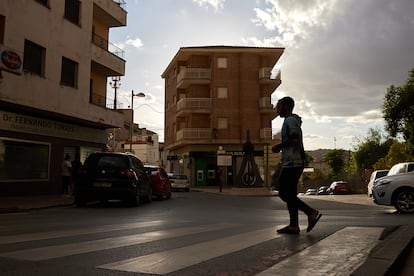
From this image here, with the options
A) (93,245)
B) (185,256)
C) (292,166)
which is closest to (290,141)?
(292,166)

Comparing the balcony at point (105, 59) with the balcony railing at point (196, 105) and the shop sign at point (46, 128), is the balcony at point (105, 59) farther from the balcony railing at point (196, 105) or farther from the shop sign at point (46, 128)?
the balcony railing at point (196, 105)

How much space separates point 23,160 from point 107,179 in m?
8.16

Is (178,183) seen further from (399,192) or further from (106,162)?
(399,192)

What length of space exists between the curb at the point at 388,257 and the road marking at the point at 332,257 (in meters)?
0.18

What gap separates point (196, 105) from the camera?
5100cm

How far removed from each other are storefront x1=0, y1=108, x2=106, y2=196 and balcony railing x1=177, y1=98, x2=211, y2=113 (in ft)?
83.4

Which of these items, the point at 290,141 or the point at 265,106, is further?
the point at 265,106

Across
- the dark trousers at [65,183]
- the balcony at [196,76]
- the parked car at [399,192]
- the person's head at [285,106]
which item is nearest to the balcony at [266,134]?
the balcony at [196,76]

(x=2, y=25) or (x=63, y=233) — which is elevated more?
(x=2, y=25)

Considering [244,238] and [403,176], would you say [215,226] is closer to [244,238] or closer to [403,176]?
[244,238]

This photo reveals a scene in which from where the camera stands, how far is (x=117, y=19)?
29.3 metres

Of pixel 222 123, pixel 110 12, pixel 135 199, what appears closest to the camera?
pixel 135 199

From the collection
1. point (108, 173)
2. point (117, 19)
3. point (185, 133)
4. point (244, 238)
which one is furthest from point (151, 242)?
point (185, 133)

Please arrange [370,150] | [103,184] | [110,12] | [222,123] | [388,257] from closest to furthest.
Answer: [388,257]
[103,184]
[110,12]
[222,123]
[370,150]
